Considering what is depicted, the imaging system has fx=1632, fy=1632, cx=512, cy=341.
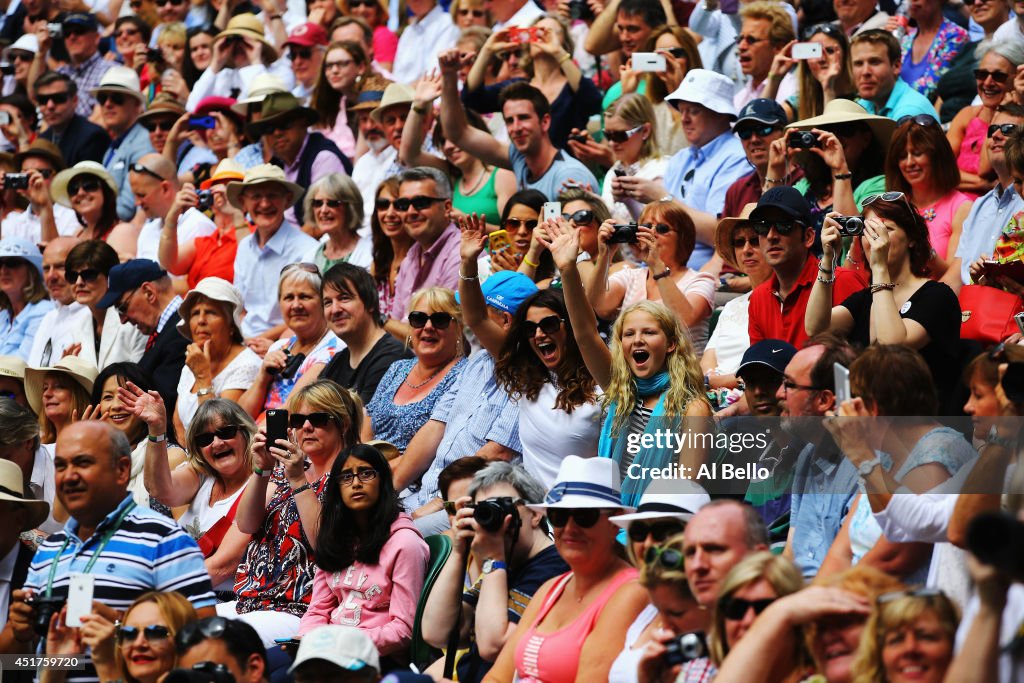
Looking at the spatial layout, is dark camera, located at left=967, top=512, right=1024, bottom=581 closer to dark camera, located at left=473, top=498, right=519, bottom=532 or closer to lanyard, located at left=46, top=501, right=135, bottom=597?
dark camera, located at left=473, top=498, right=519, bottom=532

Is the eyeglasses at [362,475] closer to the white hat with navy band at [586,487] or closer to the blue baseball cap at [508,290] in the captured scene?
the white hat with navy band at [586,487]

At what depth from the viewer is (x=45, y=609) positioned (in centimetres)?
569

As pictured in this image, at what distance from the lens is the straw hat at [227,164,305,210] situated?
10406 mm

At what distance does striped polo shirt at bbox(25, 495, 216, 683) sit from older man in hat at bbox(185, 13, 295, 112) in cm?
841

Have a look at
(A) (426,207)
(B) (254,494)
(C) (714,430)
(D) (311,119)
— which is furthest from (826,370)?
(D) (311,119)

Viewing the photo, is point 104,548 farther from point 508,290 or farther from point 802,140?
point 802,140

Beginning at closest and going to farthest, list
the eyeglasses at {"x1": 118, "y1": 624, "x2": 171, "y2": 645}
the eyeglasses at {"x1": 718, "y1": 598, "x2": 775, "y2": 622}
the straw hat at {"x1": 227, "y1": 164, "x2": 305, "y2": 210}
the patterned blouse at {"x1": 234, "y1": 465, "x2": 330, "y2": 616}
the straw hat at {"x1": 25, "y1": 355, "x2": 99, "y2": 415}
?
the eyeglasses at {"x1": 718, "y1": 598, "x2": 775, "y2": 622} → the eyeglasses at {"x1": 118, "y1": 624, "x2": 171, "y2": 645} → the patterned blouse at {"x1": 234, "y1": 465, "x2": 330, "y2": 616} → the straw hat at {"x1": 25, "y1": 355, "x2": 99, "y2": 415} → the straw hat at {"x1": 227, "y1": 164, "x2": 305, "y2": 210}

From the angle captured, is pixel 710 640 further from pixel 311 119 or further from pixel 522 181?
pixel 311 119

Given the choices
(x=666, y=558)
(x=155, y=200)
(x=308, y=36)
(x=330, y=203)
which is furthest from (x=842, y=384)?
(x=308, y=36)

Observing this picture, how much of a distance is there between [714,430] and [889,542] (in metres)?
1.47

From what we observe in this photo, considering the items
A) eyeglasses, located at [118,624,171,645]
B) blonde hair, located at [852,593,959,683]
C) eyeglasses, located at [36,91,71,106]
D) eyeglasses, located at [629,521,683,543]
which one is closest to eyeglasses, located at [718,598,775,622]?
blonde hair, located at [852,593,959,683]

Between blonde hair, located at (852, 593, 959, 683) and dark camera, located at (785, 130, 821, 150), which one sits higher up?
dark camera, located at (785, 130, 821, 150)

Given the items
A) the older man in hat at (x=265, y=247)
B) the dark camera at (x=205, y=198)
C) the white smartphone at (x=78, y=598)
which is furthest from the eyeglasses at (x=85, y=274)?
the white smartphone at (x=78, y=598)

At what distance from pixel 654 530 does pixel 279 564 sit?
2.16 metres
